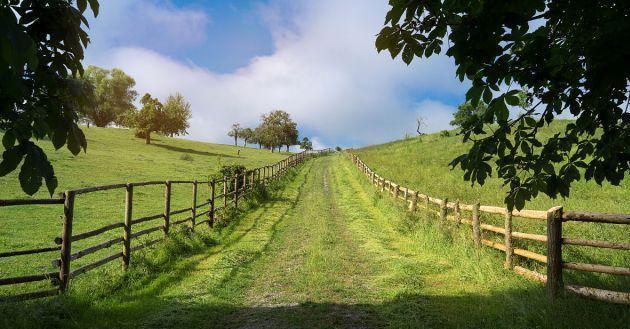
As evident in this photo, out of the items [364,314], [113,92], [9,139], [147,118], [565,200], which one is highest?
[113,92]

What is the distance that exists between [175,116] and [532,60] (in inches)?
2544

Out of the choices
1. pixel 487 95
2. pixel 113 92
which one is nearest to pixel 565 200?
pixel 487 95

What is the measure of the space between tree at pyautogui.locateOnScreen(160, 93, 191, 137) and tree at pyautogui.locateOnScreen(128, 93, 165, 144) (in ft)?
2.72

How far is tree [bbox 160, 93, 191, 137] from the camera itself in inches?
2491

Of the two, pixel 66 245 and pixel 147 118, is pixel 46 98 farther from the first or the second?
pixel 147 118

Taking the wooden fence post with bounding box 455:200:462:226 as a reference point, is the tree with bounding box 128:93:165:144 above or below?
above

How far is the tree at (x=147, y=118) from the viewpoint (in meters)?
60.6

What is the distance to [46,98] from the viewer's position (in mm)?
2785

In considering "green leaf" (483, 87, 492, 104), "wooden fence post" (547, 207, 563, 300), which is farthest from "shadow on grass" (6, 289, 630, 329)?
"green leaf" (483, 87, 492, 104)

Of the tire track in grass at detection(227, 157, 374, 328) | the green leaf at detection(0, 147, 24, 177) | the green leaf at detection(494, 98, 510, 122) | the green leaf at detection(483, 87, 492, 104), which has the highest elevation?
the green leaf at detection(483, 87, 492, 104)

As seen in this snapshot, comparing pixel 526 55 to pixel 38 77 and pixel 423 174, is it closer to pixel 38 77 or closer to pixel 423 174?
pixel 38 77

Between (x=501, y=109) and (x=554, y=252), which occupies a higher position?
(x=501, y=109)

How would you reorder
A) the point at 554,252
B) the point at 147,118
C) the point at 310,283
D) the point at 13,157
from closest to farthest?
the point at 13,157
the point at 554,252
the point at 310,283
the point at 147,118

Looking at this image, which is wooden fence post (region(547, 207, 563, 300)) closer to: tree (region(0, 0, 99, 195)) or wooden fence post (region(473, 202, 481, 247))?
wooden fence post (region(473, 202, 481, 247))
